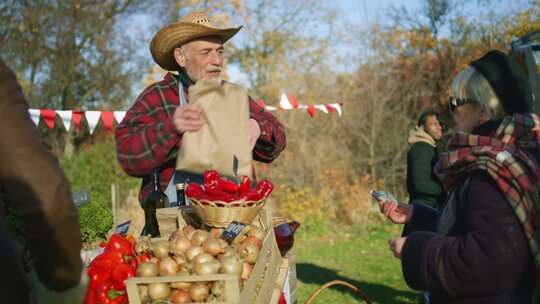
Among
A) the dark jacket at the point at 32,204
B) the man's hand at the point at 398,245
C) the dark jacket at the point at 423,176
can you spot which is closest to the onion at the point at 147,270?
the dark jacket at the point at 32,204

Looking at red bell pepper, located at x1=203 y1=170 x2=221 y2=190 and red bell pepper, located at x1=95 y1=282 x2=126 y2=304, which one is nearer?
red bell pepper, located at x1=95 y1=282 x2=126 y2=304

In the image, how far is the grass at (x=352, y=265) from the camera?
674 cm

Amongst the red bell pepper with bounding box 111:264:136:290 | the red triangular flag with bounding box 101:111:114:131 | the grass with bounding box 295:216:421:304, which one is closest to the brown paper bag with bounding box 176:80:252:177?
the red bell pepper with bounding box 111:264:136:290

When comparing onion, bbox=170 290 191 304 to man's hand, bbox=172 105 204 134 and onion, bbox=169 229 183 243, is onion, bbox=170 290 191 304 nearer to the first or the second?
onion, bbox=169 229 183 243

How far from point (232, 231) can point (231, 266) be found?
308mm

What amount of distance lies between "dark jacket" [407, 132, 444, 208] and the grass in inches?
47.2

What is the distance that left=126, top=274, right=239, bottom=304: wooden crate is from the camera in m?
2.23

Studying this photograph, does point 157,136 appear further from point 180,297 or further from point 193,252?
point 180,297

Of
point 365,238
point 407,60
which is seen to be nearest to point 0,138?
point 365,238

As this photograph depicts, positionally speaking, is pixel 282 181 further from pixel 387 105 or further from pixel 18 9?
pixel 18 9

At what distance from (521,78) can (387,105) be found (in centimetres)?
1189

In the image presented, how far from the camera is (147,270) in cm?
244

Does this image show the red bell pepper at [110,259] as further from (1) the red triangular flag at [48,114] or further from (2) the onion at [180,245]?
(1) the red triangular flag at [48,114]

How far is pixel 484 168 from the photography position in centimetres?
224
